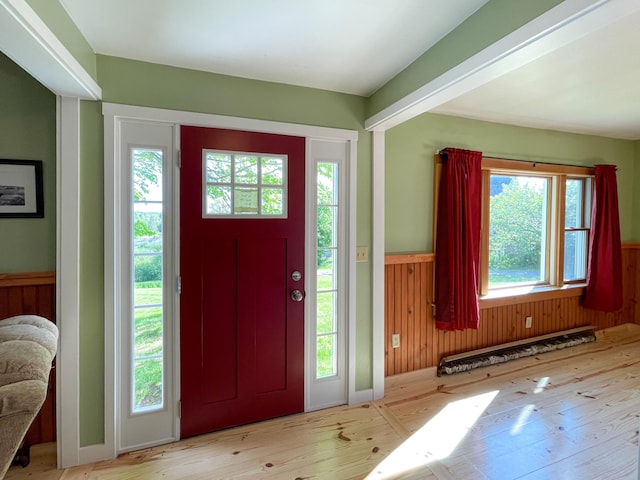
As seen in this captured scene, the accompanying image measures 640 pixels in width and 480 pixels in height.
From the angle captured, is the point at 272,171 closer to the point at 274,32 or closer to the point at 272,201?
the point at 272,201

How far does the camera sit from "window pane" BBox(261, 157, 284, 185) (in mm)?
2045

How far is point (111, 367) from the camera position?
5.79 feet

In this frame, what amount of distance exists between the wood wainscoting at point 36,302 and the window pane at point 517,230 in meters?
3.40

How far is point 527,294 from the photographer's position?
3035mm

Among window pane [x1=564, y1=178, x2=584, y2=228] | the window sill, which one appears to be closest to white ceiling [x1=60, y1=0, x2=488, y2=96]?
the window sill

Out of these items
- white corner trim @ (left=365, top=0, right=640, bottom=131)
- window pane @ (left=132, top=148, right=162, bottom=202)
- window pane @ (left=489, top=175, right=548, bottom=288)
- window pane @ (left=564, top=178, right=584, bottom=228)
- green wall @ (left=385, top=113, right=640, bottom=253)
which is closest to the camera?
white corner trim @ (left=365, top=0, right=640, bottom=131)

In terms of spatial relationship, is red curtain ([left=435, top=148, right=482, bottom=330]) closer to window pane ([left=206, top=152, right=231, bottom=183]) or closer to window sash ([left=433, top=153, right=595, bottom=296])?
window sash ([left=433, top=153, right=595, bottom=296])

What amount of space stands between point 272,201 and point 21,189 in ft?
4.49

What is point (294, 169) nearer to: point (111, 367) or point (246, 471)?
point (111, 367)

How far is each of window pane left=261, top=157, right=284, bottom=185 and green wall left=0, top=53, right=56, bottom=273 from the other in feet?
3.83

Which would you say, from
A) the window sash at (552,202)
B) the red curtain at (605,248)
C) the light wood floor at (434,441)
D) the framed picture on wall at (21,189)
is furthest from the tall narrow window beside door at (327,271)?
the red curtain at (605,248)

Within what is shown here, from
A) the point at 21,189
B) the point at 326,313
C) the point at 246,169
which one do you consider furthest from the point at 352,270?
the point at 21,189

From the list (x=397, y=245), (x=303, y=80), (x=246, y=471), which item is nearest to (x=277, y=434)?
(x=246, y=471)

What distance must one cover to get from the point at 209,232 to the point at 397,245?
148cm
